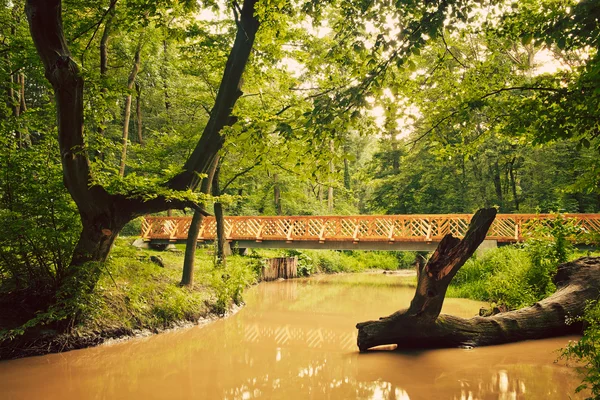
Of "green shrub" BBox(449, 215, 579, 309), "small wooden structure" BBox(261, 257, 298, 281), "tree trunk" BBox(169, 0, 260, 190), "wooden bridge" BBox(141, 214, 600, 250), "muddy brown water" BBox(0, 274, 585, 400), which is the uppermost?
"tree trunk" BBox(169, 0, 260, 190)

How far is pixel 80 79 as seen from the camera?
4.84 m

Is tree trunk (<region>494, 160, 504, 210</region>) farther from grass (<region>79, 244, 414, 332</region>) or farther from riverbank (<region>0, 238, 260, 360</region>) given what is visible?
riverbank (<region>0, 238, 260, 360</region>)

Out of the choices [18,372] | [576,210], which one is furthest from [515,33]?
[576,210]

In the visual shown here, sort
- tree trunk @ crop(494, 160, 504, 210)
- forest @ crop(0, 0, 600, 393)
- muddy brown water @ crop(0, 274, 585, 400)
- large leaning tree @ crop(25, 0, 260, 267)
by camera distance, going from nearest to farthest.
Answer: forest @ crop(0, 0, 600, 393)
muddy brown water @ crop(0, 274, 585, 400)
large leaning tree @ crop(25, 0, 260, 267)
tree trunk @ crop(494, 160, 504, 210)

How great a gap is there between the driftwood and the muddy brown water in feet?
0.61

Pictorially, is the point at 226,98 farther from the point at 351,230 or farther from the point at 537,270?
the point at 351,230

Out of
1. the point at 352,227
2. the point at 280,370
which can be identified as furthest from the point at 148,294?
the point at 352,227

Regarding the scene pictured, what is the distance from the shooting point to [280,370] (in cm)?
518

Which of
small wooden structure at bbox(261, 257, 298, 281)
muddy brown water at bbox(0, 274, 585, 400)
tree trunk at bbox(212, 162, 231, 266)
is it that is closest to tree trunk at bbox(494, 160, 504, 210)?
small wooden structure at bbox(261, 257, 298, 281)

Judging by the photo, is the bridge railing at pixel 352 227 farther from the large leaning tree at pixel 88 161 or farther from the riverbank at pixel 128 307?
the large leaning tree at pixel 88 161

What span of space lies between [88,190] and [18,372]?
2.15 m

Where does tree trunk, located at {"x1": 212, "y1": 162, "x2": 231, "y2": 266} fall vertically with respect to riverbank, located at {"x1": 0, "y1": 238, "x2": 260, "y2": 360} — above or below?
above

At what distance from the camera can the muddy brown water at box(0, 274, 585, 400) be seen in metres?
4.26

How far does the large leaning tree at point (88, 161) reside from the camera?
193 inches
